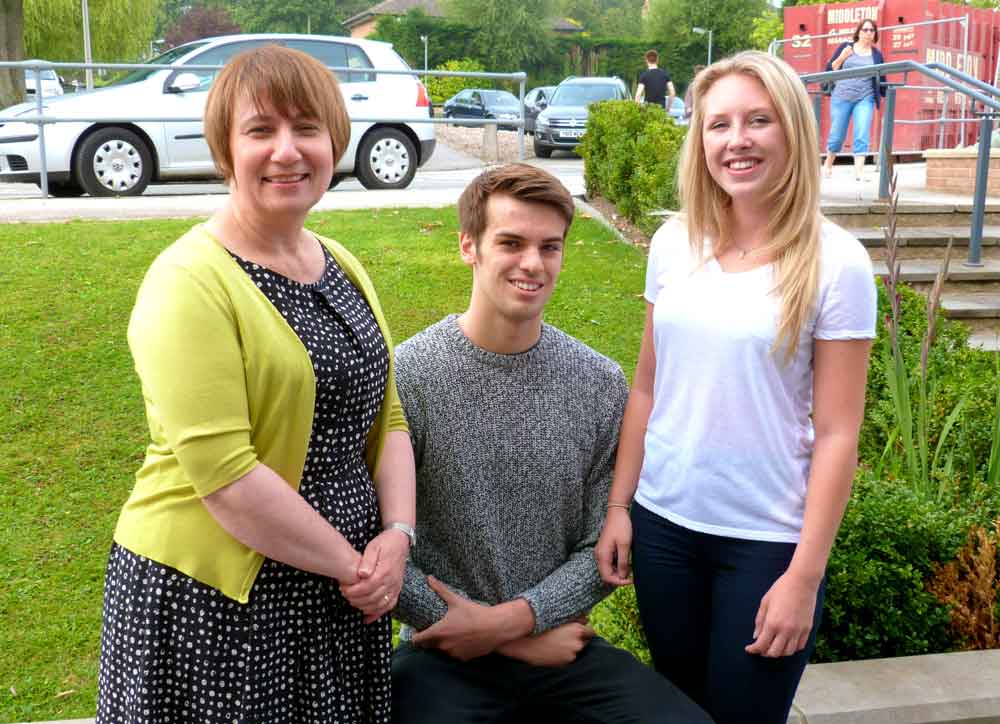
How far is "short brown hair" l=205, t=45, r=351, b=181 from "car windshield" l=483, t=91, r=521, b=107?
2706 centimetres

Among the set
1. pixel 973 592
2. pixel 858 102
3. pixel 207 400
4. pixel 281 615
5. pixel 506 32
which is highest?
pixel 506 32

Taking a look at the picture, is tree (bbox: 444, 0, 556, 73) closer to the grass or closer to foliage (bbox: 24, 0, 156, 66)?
foliage (bbox: 24, 0, 156, 66)

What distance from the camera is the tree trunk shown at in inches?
926

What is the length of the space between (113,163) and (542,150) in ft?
50.1

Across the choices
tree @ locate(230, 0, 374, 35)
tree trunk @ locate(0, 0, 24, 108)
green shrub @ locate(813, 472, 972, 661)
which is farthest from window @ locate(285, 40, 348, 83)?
tree @ locate(230, 0, 374, 35)

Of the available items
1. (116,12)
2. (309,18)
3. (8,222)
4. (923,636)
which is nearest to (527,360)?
(923,636)

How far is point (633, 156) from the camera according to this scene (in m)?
8.91

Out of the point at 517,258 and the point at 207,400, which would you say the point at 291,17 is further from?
the point at 207,400

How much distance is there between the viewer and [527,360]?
251cm

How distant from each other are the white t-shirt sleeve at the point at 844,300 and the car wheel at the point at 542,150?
22565mm

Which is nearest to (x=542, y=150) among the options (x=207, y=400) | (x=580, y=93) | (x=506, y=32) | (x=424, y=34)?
(x=580, y=93)

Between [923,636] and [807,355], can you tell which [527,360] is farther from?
[923,636]

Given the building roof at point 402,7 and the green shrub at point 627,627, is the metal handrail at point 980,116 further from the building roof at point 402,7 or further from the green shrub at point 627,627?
the building roof at point 402,7

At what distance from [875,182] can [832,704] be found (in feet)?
31.7
